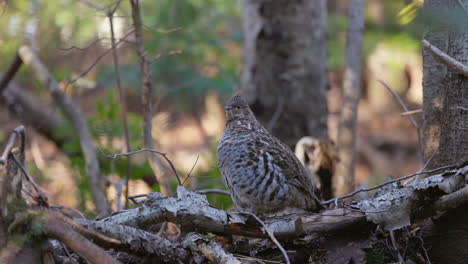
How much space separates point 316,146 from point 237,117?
1055 millimetres

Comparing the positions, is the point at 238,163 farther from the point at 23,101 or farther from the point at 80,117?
the point at 23,101

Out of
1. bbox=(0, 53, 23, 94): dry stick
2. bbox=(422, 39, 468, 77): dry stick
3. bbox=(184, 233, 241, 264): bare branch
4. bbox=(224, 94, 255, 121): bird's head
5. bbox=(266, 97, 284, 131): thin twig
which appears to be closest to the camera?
bbox=(184, 233, 241, 264): bare branch

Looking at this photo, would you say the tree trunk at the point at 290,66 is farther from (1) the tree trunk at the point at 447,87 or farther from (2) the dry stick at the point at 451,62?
(2) the dry stick at the point at 451,62

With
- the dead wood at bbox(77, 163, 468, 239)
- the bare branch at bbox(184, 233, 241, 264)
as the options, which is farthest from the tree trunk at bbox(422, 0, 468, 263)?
the bare branch at bbox(184, 233, 241, 264)

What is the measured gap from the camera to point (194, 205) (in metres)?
2.59

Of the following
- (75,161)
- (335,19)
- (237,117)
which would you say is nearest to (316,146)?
(237,117)

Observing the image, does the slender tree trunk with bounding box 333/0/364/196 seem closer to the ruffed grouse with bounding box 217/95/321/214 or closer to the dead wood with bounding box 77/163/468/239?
the ruffed grouse with bounding box 217/95/321/214

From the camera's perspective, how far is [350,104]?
16.7 ft

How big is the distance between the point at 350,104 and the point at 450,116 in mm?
2215

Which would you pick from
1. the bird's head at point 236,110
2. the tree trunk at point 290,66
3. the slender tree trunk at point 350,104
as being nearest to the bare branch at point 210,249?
the bird's head at point 236,110

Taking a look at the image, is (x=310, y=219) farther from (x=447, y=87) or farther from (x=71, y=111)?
(x=71, y=111)

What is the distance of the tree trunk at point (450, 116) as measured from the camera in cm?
267

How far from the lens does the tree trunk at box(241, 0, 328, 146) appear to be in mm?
5855

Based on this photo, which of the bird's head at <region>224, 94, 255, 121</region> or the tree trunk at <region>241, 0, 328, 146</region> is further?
the tree trunk at <region>241, 0, 328, 146</region>
